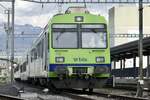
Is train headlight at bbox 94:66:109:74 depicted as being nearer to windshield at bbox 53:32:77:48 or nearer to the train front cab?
the train front cab

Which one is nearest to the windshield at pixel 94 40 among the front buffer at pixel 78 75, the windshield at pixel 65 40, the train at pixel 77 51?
the train at pixel 77 51

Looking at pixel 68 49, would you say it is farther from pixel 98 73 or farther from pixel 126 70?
pixel 126 70

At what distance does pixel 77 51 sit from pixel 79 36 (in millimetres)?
759

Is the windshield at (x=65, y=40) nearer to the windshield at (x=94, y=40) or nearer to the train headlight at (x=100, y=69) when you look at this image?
the windshield at (x=94, y=40)

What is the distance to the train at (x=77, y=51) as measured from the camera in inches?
854

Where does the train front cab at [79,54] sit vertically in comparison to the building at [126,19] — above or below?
below

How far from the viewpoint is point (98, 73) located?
21.7 m

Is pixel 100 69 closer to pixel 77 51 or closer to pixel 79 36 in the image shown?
pixel 77 51

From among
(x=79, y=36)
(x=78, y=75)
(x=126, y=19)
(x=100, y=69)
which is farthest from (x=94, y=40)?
(x=126, y=19)

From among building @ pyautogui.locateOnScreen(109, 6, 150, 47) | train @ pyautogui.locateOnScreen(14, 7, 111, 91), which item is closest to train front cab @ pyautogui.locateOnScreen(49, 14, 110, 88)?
train @ pyautogui.locateOnScreen(14, 7, 111, 91)

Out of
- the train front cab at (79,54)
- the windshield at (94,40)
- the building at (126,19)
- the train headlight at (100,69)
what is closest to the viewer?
the train headlight at (100,69)

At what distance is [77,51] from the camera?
2197 cm

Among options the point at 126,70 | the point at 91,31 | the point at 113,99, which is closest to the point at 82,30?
the point at 91,31

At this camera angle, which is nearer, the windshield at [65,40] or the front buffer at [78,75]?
the front buffer at [78,75]
